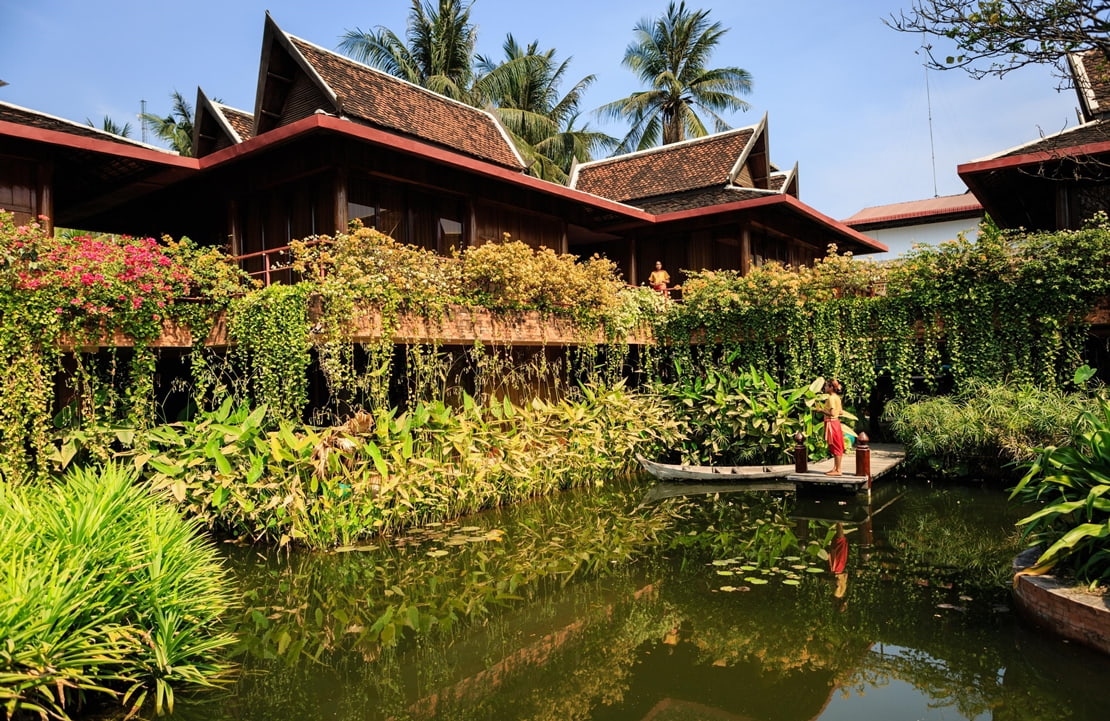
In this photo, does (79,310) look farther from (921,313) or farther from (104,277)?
(921,313)

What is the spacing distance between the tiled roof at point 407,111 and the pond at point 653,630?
822 centimetres

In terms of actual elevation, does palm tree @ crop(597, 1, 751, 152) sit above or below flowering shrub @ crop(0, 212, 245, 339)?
above

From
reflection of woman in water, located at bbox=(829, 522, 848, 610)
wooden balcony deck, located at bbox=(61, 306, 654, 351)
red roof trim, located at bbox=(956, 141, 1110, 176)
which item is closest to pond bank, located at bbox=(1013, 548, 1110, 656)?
→ reflection of woman in water, located at bbox=(829, 522, 848, 610)

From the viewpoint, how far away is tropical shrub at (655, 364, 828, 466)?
42.7 feet

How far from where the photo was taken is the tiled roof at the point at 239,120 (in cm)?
1523

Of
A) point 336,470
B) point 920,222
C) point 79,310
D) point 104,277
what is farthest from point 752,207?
point 920,222

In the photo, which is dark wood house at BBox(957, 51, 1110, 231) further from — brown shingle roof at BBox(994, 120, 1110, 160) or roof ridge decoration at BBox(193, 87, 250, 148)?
roof ridge decoration at BBox(193, 87, 250, 148)

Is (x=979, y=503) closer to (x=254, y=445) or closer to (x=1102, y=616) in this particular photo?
(x=1102, y=616)

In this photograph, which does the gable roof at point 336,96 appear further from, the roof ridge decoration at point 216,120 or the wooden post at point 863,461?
the wooden post at point 863,461

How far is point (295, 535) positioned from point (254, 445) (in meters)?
1.16

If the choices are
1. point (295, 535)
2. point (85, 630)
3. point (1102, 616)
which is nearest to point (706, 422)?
point (295, 535)

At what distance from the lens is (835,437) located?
11211 mm

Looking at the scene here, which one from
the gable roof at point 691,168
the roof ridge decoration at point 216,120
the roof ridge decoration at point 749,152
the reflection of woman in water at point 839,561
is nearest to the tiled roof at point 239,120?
the roof ridge decoration at point 216,120

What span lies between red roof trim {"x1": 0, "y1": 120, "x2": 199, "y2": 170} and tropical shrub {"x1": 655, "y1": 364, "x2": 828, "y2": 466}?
9.47 metres
